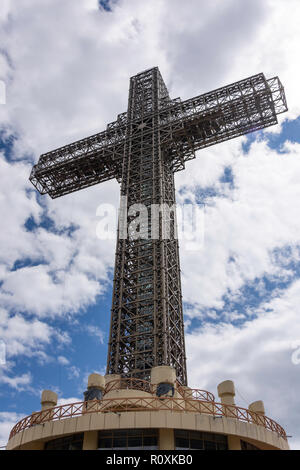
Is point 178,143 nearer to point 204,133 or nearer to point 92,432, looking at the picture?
point 204,133

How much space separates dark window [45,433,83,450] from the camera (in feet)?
92.6

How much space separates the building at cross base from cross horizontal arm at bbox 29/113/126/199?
33152mm

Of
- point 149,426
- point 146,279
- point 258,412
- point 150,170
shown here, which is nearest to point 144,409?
point 149,426

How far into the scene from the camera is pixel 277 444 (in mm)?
29812

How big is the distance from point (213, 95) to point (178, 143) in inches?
268

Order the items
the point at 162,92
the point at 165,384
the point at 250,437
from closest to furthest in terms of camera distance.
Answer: the point at 250,437 < the point at 165,384 < the point at 162,92

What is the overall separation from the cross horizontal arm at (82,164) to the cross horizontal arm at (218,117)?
6.62 meters

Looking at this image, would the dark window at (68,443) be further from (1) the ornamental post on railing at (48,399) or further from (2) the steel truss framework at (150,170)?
(2) the steel truss framework at (150,170)

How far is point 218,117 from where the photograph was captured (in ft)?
177

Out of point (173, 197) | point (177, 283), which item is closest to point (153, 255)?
point (177, 283)

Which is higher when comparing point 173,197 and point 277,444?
point 173,197

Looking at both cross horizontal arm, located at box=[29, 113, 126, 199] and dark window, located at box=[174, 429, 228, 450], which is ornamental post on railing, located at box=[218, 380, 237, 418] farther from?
cross horizontal arm, located at box=[29, 113, 126, 199]

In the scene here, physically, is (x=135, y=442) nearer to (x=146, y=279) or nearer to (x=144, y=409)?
(x=144, y=409)

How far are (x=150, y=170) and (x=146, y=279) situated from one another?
13.4m
